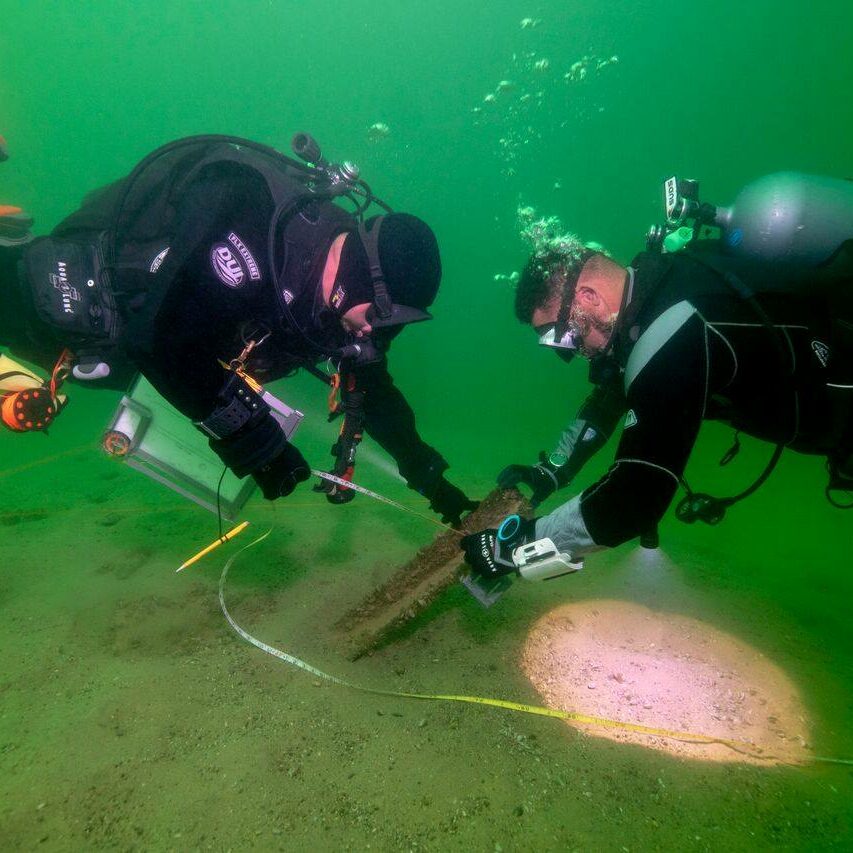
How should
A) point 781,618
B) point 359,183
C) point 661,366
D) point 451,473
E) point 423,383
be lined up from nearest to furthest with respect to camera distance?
1. point 661,366
2. point 359,183
3. point 781,618
4. point 451,473
5. point 423,383

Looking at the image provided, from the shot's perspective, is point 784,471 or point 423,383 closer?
point 784,471

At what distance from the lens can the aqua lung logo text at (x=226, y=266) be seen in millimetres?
2297

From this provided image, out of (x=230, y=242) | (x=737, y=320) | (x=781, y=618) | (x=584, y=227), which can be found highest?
(x=230, y=242)

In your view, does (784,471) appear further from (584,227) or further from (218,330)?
(584,227)

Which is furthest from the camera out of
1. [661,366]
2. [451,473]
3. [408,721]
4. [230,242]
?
[451,473]

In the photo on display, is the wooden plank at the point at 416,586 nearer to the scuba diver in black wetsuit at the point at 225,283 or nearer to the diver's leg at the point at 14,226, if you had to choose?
the scuba diver in black wetsuit at the point at 225,283

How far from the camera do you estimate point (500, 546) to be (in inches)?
117

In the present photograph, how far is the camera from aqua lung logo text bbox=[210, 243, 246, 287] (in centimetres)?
230

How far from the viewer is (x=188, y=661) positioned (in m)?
3.07

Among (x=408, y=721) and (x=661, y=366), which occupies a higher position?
(x=661, y=366)

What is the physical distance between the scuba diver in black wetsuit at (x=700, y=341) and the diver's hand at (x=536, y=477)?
4.20 feet

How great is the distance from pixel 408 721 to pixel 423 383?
46.4m

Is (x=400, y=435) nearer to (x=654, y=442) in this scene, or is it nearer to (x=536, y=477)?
(x=536, y=477)

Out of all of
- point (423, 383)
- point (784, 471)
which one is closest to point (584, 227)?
point (423, 383)
